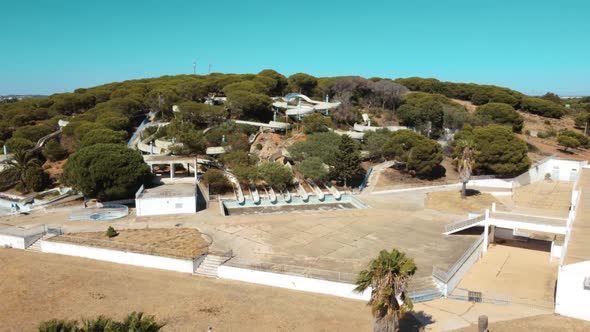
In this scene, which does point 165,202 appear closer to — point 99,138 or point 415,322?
point 99,138

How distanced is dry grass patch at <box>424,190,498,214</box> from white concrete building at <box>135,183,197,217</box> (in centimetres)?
1901

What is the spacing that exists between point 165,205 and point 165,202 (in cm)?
23

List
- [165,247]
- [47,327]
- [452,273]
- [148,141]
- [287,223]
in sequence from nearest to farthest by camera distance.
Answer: [47,327] → [452,273] → [165,247] → [287,223] → [148,141]

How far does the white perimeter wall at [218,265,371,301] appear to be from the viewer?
17250mm

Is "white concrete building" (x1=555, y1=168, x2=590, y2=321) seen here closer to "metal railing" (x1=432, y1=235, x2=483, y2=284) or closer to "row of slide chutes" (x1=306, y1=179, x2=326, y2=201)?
"metal railing" (x1=432, y1=235, x2=483, y2=284)

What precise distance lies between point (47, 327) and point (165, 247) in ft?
36.6

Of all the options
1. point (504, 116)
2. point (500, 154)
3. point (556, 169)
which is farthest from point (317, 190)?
point (504, 116)

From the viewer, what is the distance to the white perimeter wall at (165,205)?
27.8 metres

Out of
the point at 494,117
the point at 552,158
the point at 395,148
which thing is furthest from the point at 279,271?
the point at 494,117

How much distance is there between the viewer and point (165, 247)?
2150cm

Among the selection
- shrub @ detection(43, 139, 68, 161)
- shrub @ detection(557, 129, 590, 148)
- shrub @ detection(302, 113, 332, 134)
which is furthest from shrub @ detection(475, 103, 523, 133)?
shrub @ detection(43, 139, 68, 161)

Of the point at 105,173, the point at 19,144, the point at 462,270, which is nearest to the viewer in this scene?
the point at 462,270

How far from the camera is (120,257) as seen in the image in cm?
2061

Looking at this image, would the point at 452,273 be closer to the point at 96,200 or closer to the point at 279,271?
the point at 279,271
